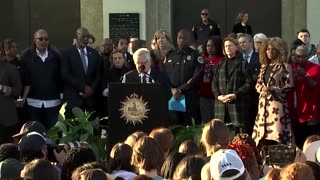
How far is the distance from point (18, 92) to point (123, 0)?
676 cm

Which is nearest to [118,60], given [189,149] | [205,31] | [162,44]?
[162,44]

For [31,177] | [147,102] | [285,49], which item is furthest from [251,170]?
[285,49]

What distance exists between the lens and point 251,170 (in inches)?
324

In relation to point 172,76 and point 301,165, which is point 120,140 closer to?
point 172,76

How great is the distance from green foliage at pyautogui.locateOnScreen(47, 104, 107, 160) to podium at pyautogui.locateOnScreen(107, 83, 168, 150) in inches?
20.1

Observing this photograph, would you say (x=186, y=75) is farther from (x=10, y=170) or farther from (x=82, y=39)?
(x=10, y=170)

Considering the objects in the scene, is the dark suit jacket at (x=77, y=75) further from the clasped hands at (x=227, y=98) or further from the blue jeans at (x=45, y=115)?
the clasped hands at (x=227, y=98)

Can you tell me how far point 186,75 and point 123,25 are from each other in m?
6.47

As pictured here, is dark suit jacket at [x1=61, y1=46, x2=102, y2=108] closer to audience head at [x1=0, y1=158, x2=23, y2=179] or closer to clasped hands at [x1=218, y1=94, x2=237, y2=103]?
clasped hands at [x1=218, y1=94, x2=237, y2=103]

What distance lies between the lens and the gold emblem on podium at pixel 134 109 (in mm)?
11812

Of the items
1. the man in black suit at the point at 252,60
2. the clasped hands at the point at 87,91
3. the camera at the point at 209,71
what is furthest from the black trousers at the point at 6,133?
the man in black suit at the point at 252,60

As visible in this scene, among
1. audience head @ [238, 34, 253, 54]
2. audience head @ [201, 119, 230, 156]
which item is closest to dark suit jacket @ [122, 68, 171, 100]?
audience head @ [238, 34, 253, 54]

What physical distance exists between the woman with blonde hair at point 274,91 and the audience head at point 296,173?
5.93m

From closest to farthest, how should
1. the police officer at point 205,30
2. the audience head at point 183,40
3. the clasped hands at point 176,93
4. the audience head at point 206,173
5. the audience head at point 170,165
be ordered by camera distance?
the audience head at point 206,173 → the audience head at point 170,165 → the clasped hands at point 176,93 → the audience head at point 183,40 → the police officer at point 205,30
